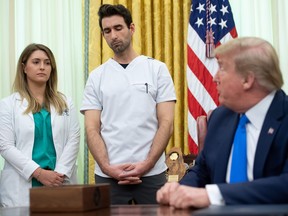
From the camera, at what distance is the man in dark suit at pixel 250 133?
191 cm

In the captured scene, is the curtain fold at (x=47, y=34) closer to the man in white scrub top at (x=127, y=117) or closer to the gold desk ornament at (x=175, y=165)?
the gold desk ornament at (x=175, y=165)

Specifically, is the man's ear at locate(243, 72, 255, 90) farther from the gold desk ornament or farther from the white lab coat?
the gold desk ornament

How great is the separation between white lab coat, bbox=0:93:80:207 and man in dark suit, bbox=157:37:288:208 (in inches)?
71.1

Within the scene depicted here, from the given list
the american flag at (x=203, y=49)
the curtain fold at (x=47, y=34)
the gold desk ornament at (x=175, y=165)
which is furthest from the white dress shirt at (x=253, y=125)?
the curtain fold at (x=47, y=34)

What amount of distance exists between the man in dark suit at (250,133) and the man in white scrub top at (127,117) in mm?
1231

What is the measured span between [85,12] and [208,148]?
3468 mm

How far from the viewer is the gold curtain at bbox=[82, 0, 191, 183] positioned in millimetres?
5305

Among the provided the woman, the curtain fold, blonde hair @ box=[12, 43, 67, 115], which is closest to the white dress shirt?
the woman

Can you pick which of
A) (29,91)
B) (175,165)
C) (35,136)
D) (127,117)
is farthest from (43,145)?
(175,165)

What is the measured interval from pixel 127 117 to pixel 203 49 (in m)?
1.84

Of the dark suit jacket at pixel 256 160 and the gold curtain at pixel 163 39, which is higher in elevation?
the gold curtain at pixel 163 39

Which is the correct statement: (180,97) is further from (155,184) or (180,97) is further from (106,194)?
(106,194)

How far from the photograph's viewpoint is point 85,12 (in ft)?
18.1

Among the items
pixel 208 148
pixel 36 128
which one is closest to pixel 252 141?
pixel 208 148
